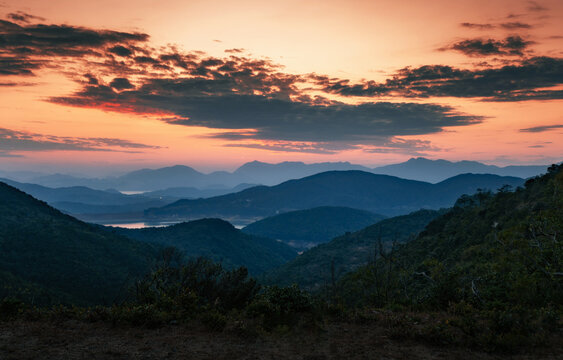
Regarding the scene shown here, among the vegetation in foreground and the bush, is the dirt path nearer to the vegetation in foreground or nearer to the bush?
the vegetation in foreground

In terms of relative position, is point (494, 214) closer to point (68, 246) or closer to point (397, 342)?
point (397, 342)

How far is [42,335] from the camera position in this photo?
12273 mm

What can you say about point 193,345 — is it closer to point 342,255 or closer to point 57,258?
point 57,258

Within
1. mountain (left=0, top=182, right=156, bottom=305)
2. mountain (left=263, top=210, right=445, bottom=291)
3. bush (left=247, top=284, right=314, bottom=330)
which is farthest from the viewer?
mountain (left=263, top=210, right=445, bottom=291)

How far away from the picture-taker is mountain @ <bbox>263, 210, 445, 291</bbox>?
115 meters

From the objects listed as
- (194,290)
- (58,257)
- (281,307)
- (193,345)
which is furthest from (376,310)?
(58,257)

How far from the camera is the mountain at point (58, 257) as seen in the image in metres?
68.0

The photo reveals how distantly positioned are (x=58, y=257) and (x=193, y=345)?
320 ft

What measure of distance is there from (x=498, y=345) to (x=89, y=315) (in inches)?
664

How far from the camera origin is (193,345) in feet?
38.8

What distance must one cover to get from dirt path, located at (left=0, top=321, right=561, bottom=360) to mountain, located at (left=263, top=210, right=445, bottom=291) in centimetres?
9159

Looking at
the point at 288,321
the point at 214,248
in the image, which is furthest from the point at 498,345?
the point at 214,248

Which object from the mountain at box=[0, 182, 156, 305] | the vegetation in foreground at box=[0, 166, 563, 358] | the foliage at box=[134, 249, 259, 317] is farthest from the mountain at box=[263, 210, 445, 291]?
the vegetation in foreground at box=[0, 166, 563, 358]

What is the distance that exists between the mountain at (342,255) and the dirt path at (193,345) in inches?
3606
